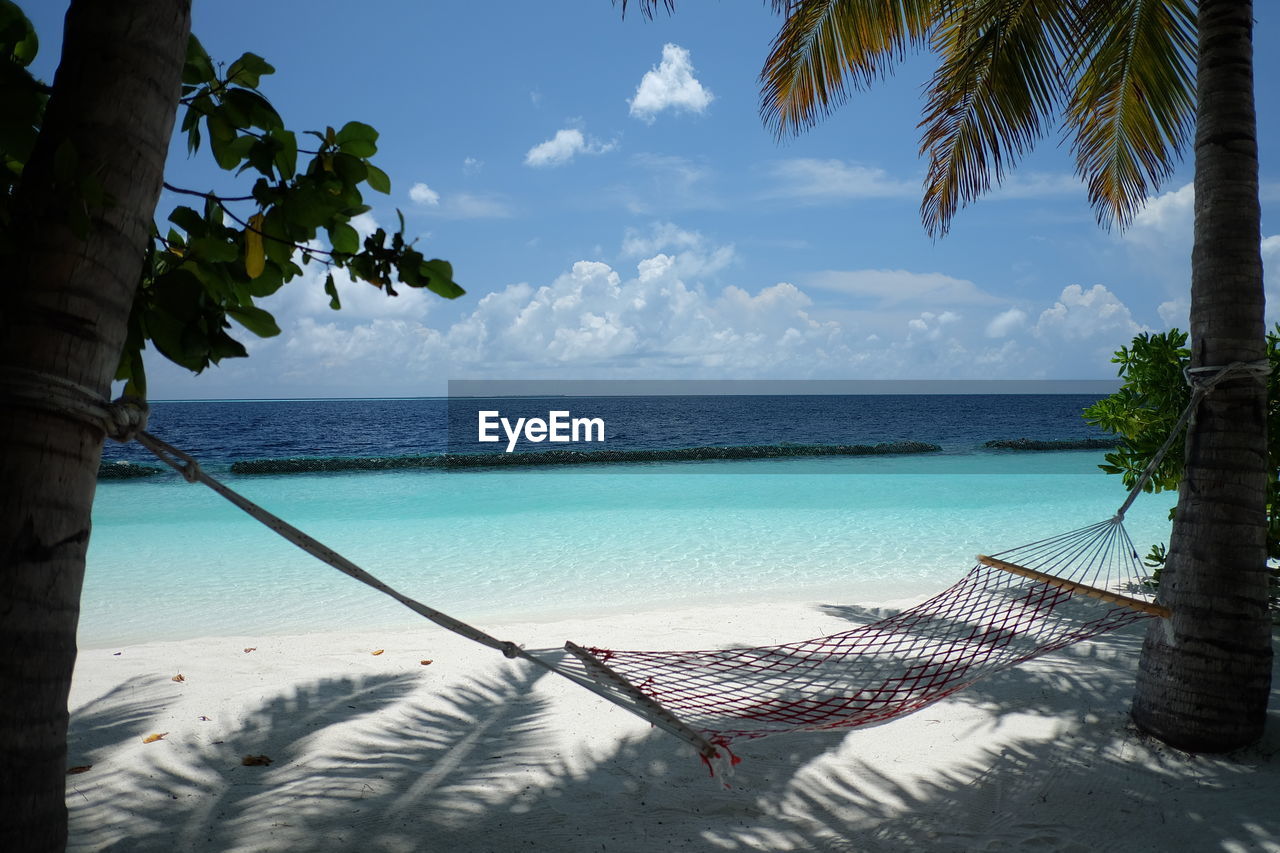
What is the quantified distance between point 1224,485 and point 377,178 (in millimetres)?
2258

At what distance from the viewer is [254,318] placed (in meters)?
1.07

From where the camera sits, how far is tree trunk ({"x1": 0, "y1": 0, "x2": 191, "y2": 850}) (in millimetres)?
828

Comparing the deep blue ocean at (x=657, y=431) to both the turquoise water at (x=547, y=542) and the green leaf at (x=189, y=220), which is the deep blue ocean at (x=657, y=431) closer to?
the turquoise water at (x=547, y=542)

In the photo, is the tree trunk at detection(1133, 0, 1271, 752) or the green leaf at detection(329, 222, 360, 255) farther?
the tree trunk at detection(1133, 0, 1271, 752)

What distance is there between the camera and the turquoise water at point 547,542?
507 cm

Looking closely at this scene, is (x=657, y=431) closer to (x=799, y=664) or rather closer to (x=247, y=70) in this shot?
(x=799, y=664)

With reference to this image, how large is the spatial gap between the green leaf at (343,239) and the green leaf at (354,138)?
3.8 inches

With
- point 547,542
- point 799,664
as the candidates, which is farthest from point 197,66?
point 547,542

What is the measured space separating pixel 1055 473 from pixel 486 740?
1375cm

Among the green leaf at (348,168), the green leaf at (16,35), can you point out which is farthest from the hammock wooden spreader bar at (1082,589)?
the green leaf at (16,35)

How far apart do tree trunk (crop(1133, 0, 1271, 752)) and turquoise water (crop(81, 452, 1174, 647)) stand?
287 cm

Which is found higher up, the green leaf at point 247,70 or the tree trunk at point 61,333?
the green leaf at point 247,70

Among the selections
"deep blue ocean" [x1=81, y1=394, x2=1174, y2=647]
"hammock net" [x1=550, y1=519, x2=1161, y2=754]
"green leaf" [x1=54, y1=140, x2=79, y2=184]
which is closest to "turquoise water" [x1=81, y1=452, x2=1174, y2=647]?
"deep blue ocean" [x1=81, y1=394, x2=1174, y2=647]

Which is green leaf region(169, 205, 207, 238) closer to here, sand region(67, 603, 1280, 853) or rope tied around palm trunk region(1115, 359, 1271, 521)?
sand region(67, 603, 1280, 853)
